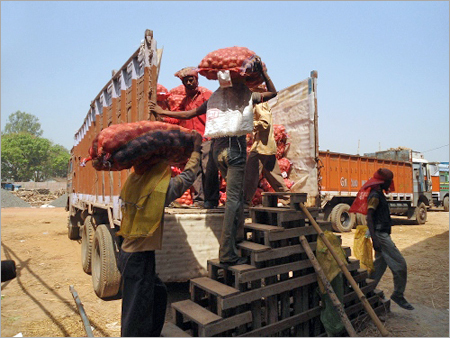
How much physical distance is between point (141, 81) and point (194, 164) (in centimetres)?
154

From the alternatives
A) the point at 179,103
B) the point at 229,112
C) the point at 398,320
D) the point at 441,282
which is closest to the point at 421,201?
the point at 441,282

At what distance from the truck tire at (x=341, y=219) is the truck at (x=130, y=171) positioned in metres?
5.49

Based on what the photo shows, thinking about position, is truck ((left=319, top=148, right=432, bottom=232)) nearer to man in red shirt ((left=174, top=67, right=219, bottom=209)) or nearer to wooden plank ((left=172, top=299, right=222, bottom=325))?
man in red shirt ((left=174, top=67, right=219, bottom=209))

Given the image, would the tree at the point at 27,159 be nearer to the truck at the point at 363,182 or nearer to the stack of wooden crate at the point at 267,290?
the truck at the point at 363,182

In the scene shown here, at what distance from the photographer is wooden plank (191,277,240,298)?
2.46m

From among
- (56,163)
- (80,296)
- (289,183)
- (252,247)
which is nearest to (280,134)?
(289,183)

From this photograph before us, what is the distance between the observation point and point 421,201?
13898mm

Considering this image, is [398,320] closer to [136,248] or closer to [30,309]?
[136,248]

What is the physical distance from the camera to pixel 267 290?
2676mm

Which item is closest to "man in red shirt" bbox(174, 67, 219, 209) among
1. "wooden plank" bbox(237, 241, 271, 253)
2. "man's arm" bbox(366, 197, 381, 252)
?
"wooden plank" bbox(237, 241, 271, 253)

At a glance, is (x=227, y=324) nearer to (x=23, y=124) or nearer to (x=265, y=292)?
(x=265, y=292)

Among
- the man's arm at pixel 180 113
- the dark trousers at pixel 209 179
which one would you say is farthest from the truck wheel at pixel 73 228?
the man's arm at pixel 180 113

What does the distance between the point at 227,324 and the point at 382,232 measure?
8.24 feet

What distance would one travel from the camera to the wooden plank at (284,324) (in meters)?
2.56
